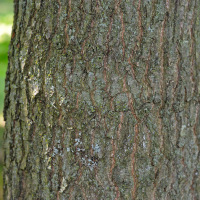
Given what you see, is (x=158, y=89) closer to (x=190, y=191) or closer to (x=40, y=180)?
(x=190, y=191)

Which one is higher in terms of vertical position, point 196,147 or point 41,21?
point 41,21

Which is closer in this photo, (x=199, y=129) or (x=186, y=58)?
(x=186, y=58)

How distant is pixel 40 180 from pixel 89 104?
21.7 inches

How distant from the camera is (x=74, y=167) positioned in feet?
5.35

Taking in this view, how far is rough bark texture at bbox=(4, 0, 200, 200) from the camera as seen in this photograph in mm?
1540

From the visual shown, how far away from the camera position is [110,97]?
61.5 inches

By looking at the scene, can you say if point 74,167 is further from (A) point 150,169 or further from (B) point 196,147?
(B) point 196,147

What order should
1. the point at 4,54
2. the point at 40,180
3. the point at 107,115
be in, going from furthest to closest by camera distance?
the point at 4,54 < the point at 40,180 < the point at 107,115

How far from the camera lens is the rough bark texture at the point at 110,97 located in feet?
5.05

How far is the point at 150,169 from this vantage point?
1.63m

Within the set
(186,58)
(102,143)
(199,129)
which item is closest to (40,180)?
(102,143)

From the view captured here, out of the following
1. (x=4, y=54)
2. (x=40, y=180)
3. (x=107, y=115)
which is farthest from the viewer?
(x=4, y=54)

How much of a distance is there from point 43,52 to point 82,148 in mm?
580

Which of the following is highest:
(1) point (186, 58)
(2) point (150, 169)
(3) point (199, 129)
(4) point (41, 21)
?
(4) point (41, 21)
